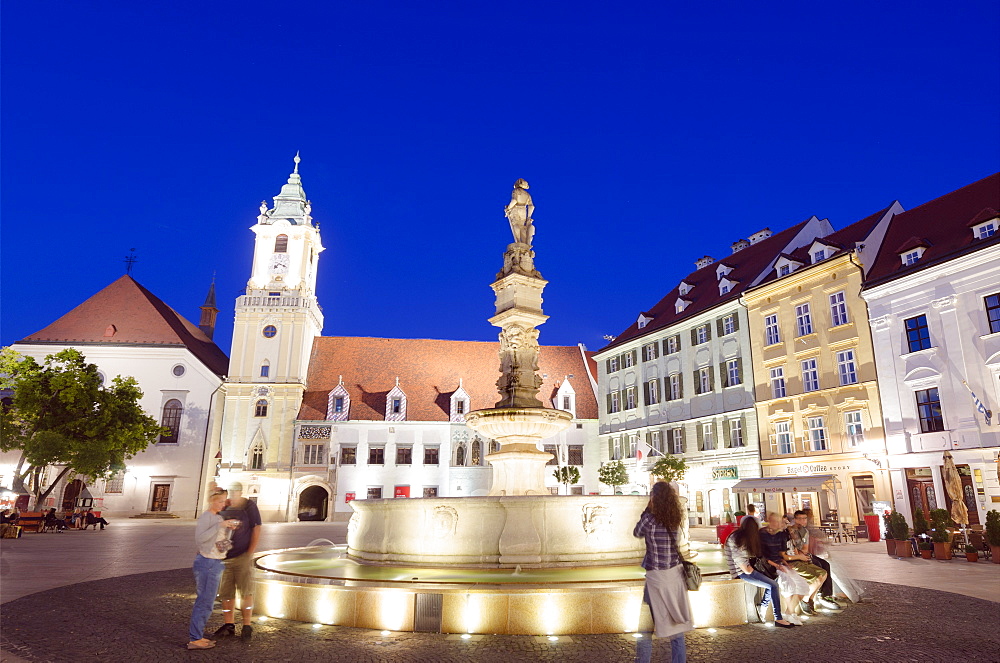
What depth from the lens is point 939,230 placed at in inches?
1099

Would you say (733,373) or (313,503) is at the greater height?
(733,373)

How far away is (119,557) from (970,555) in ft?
72.2

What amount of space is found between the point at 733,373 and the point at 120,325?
143 ft

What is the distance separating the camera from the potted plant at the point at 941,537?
56.4ft

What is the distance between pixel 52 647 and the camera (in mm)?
6328

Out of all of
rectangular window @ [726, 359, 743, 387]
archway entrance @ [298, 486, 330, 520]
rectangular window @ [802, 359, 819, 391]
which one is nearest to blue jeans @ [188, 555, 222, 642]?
rectangular window @ [802, 359, 819, 391]

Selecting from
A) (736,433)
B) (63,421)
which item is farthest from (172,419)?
(736,433)

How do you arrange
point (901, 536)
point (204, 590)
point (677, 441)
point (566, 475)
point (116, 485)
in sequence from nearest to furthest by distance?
1. point (204, 590)
2. point (901, 536)
3. point (677, 441)
4. point (566, 475)
5. point (116, 485)

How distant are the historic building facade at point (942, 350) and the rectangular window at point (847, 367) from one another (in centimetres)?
136

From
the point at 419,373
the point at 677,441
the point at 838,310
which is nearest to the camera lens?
the point at 838,310

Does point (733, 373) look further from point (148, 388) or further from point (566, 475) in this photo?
point (148, 388)

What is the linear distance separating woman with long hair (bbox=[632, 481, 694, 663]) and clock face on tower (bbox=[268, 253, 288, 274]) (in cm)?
5096

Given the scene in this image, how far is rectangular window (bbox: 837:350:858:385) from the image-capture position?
29047 mm

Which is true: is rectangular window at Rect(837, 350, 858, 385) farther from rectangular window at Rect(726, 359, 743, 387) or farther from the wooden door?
the wooden door
